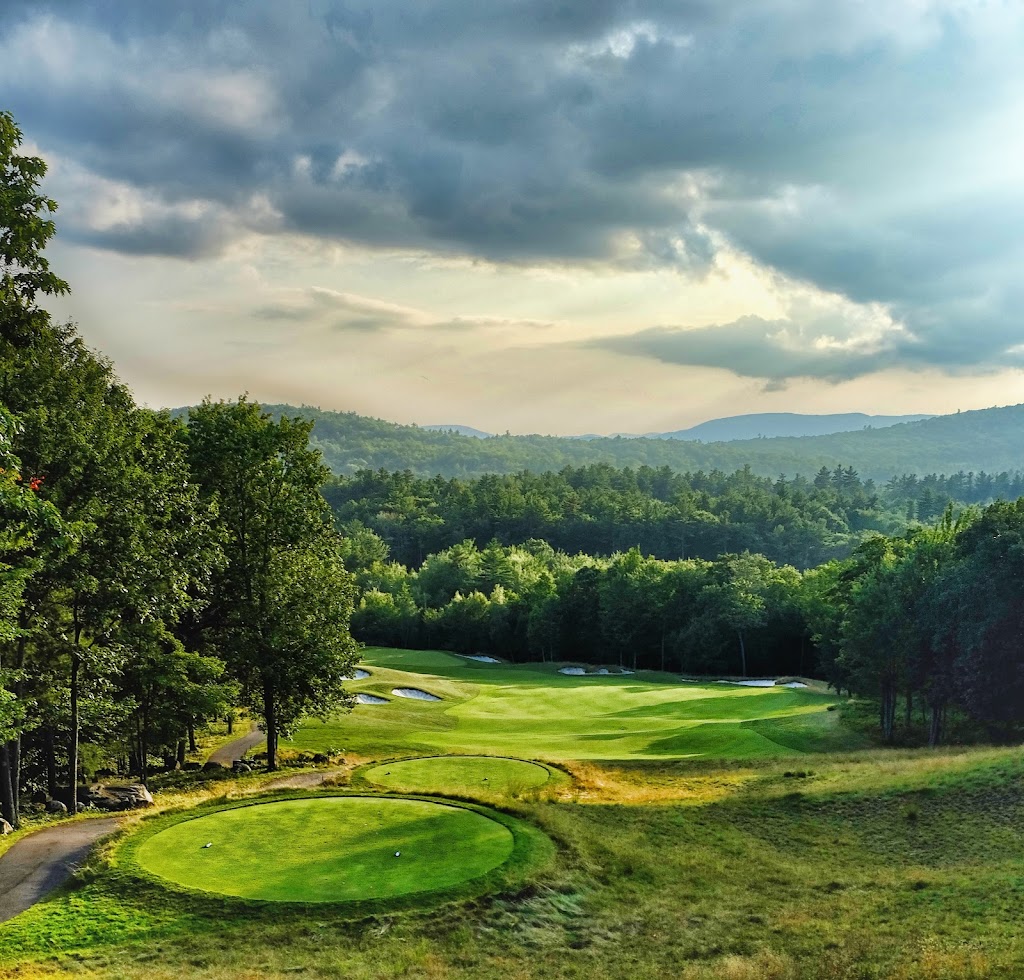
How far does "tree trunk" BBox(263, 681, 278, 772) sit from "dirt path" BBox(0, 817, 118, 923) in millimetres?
10281

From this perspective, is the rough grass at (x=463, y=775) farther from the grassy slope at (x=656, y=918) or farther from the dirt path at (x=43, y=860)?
the dirt path at (x=43, y=860)

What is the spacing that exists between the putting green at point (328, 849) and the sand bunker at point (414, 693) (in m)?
39.1

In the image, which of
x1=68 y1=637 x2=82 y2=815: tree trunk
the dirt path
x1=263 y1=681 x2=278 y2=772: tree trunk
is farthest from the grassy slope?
x1=263 y1=681 x2=278 y2=772: tree trunk

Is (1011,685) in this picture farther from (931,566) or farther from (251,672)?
(251,672)

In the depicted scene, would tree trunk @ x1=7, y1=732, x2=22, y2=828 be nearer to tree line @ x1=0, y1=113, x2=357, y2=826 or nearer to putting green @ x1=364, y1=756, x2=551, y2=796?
tree line @ x1=0, y1=113, x2=357, y2=826

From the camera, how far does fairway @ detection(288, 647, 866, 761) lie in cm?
4362

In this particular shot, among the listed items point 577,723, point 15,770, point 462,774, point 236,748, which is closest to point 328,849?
point 15,770

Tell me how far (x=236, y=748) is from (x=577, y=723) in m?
22.4

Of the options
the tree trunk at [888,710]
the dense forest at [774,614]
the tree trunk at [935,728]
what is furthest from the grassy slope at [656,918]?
the tree trunk at [888,710]

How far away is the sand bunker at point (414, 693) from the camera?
62031 millimetres

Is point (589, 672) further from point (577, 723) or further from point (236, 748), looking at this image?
point (236, 748)

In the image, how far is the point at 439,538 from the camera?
18475 cm

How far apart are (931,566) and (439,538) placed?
140m

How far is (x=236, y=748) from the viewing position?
4362cm
